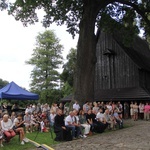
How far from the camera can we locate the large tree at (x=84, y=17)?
1830cm

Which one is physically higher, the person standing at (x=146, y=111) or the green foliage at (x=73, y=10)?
the green foliage at (x=73, y=10)

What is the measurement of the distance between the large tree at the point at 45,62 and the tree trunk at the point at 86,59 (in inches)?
1153

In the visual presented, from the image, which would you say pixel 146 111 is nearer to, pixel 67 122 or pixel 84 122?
pixel 84 122

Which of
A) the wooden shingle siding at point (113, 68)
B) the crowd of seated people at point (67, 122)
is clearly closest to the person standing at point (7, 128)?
the crowd of seated people at point (67, 122)

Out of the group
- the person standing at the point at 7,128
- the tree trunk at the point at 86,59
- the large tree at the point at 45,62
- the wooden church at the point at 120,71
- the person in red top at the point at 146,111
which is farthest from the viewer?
the large tree at the point at 45,62

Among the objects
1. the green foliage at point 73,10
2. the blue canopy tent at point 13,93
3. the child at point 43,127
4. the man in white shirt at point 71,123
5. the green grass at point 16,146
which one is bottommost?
the green grass at point 16,146

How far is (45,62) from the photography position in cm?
4966

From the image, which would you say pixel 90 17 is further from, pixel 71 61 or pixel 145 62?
pixel 71 61

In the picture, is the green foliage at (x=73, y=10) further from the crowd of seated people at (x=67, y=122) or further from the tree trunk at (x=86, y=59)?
the crowd of seated people at (x=67, y=122)

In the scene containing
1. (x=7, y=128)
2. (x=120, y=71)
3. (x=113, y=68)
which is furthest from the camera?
(x=113, y=68)

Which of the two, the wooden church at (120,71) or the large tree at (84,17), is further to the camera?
the wooden church at (120,71)

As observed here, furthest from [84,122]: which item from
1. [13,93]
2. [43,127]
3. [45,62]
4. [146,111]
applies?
[45,62]

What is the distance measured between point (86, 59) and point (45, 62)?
105 ft

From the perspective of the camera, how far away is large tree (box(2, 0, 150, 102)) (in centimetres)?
1830
